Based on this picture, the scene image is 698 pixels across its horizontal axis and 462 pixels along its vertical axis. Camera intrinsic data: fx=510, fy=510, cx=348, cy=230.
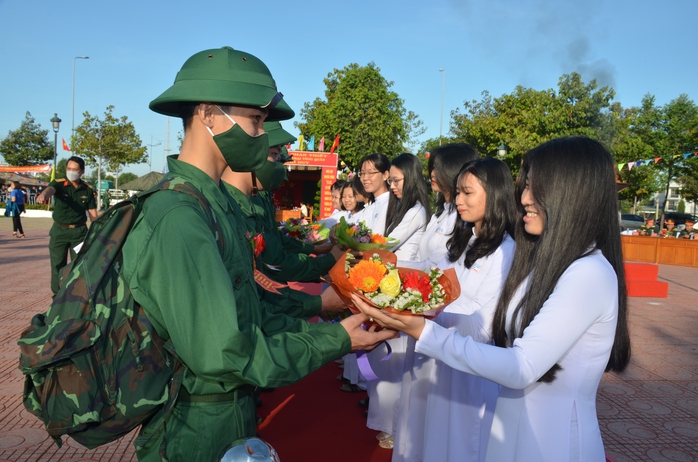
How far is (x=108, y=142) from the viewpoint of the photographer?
108ft

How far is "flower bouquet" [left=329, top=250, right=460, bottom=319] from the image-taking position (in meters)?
2.09

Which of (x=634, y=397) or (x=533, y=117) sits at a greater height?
(x=533, y=117)

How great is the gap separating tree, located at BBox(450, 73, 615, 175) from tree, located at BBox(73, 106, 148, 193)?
844 inches

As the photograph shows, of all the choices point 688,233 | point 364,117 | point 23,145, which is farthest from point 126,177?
point 688,233

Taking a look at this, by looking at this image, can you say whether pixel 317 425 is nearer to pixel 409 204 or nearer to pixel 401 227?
pixel 401 227

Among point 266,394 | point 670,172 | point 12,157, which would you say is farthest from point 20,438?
point 12,157

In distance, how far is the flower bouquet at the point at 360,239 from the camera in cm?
393

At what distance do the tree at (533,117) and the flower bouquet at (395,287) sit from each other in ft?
67.8

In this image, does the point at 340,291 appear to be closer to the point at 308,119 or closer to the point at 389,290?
the point at 389,290

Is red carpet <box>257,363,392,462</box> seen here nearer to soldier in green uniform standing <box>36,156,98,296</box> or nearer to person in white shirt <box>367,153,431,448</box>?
person in white shirt <box>367,153,431,448</box>

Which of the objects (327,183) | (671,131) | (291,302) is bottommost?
(291,302)

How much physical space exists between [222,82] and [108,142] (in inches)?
1377

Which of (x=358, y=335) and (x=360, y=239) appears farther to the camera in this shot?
(x=360, y=239)

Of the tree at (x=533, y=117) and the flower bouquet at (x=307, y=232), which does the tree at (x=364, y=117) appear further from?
the flower bouquet at (x=307, y=232)
